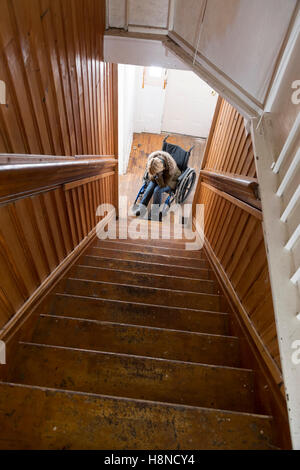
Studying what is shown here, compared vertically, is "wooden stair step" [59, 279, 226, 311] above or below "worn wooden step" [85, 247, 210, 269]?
above

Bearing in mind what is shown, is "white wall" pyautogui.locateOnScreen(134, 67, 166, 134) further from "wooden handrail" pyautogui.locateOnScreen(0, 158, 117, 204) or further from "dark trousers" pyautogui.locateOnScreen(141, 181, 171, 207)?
"wooden handrail" pyautogui.locateOnScreen(0, 158, 117, 204)

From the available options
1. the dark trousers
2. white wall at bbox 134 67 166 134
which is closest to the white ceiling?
the dark trousers

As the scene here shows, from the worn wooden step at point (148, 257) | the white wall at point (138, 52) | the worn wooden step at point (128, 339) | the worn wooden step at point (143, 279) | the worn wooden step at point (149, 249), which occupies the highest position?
the white wall at point (138, 52)

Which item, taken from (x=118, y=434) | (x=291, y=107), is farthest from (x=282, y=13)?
(x=118, y=434)

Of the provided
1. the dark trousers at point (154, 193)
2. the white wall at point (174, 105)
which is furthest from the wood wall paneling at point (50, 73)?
the white wall at point (174, 105)

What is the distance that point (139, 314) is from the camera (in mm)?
1567

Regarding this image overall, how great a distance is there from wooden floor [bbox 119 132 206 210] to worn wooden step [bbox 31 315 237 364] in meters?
3.70

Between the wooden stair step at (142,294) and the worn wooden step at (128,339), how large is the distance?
377 millimetres

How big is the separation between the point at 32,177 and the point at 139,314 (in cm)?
104

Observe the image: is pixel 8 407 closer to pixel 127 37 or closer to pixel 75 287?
pixel 75 287

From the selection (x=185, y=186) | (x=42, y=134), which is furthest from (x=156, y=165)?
(x=42, y=134)

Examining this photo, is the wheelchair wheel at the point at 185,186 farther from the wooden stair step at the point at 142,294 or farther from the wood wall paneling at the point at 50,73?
the wooden stair step at the point at 142,294

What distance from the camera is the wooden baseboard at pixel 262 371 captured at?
881 mm

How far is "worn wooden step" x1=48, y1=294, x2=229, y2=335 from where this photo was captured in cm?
154
